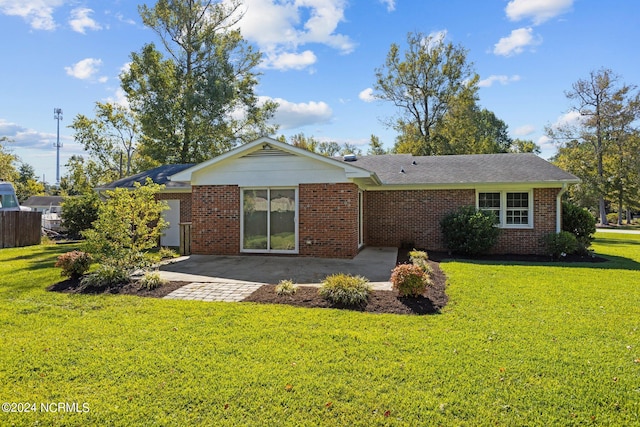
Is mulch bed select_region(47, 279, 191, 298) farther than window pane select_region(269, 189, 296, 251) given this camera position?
No

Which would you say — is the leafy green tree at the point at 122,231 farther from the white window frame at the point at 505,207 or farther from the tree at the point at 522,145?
the tree at the point at 522,145

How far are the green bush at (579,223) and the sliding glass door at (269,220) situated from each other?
9.99 metres

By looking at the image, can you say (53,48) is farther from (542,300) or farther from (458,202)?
(542,300)

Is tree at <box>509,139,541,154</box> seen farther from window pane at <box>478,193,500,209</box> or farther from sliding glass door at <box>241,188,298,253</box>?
sliding glass door at <box>241,188,298,253</box>

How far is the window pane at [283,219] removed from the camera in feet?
37.3

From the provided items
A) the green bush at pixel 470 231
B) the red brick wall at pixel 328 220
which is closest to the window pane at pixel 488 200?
the green bush at pixel 470 231

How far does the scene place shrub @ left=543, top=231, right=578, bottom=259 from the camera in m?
11.8

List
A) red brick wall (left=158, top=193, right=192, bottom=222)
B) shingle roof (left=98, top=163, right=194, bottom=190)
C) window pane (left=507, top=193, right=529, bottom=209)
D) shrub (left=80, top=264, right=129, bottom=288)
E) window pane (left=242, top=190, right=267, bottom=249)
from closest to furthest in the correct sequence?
shrub (left=80, top=264, right=129, bottom=288) → window pane (left=242, top=190, right=267, bottom=249) → window pane (left=507, top=193, right=529, bottom=209) → red brick wall (left=158, top=193, right=192, bottom=222) → shingle roof (left=98, top=163, right=194, bottom=190)

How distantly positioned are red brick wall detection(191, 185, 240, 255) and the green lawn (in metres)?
5.19

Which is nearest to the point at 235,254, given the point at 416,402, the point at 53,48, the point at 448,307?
the point at 448,307

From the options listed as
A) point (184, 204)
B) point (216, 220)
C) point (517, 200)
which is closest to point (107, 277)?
point (216, 220)

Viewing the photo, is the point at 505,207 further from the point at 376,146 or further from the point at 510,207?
the point at 376,146

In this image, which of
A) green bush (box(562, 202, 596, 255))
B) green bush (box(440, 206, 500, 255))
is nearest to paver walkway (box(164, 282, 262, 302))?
green bush (box(440, 206, 500, 255))

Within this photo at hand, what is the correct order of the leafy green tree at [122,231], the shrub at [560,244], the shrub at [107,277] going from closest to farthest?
the shrub at [107,277] < the leafy green tree at [122,231] < the shrub at [560,244]
